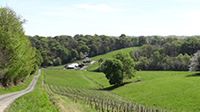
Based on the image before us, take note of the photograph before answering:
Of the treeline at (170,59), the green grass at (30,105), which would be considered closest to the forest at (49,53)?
the treeline at (170,59)

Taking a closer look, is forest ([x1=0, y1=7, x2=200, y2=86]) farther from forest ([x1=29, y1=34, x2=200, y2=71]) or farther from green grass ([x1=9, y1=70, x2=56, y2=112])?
green grass ([x1=9, y1=70, x2=56, y2=112])

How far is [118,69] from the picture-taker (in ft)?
206

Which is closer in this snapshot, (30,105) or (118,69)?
(30,105)

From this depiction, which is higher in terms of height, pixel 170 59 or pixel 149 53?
pixel 149 53

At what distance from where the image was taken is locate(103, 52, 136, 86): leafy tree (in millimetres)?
62688

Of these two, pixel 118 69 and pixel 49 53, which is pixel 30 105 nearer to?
pixel 118 69

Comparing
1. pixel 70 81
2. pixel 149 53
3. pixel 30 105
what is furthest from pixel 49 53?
pixel 30 105

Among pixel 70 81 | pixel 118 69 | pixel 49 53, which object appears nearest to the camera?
pixel 118 69

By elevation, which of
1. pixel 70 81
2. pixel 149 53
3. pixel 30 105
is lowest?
pixel 70 81

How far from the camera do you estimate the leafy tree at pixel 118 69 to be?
2468 inches

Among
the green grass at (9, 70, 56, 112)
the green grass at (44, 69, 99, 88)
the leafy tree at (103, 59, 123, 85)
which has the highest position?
the green grass at (9, 70, 56, 112)

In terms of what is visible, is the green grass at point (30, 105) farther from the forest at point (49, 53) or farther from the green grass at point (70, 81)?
the green grass at point (70, 81)

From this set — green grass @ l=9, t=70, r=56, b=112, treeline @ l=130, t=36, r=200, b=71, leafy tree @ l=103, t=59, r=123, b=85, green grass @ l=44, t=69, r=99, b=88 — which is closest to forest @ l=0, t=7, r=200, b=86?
treeline @ l=130, t=36, r=200, b=71

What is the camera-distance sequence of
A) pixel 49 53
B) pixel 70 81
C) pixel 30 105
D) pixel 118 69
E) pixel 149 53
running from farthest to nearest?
pixel 49 53 < pixel 149 53 < pixel 70 81 < pixel 118 69 < pixel 30 105
